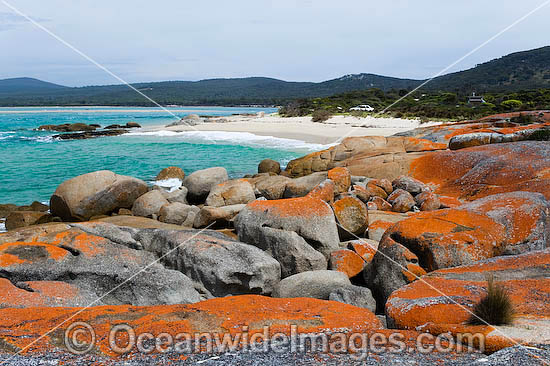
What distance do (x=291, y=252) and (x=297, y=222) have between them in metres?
0.64

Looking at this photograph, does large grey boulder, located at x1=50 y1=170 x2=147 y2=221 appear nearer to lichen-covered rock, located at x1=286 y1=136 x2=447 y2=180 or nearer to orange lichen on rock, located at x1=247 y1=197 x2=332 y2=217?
orange lichen on rock, located at x1=247 y1=197 x2=332 y2=217

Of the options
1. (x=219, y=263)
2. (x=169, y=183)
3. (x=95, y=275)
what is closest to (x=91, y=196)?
(x=169, y=183)

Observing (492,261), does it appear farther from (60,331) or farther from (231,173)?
(231,173)

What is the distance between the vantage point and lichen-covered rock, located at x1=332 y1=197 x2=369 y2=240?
827 cm

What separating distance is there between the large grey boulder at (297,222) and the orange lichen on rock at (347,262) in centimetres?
35


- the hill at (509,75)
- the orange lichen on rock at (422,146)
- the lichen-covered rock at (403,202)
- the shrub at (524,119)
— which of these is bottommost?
the lichen-covered rock at (403,202)

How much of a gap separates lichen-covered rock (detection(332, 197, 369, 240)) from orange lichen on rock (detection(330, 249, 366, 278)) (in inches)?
48.5

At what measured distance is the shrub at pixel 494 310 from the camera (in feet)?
10.9

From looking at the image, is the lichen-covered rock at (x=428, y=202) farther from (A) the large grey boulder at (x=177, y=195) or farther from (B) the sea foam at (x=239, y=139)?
(B) the sea foam at (x=239, y=139)

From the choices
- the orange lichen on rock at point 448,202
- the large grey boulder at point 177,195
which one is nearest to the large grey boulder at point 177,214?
the large grey boulder at point 177,195

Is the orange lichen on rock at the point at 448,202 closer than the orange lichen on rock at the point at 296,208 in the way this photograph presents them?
No

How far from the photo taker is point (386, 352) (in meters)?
3.13

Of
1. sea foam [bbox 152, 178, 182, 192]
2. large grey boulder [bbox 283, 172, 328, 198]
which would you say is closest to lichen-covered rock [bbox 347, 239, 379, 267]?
large grey boulder [bbox 283, 172, 328, 198]

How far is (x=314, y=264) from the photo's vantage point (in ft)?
22.2
